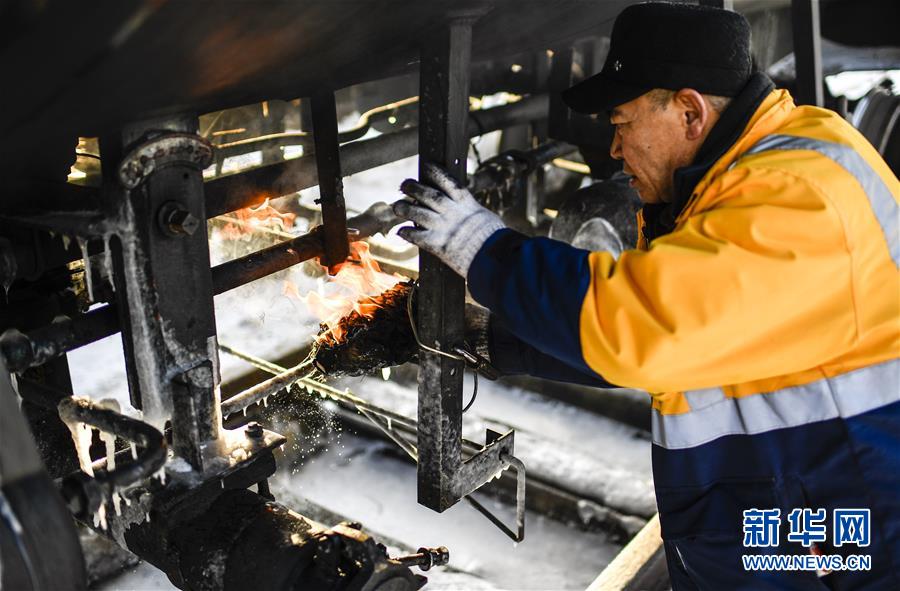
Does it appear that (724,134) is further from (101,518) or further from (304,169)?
(101,518)

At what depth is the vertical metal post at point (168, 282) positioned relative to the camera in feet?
4.82

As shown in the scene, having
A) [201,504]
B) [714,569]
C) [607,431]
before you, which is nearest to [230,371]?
[607,431]

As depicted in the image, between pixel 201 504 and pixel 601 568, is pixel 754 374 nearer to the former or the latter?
pixel 201 504

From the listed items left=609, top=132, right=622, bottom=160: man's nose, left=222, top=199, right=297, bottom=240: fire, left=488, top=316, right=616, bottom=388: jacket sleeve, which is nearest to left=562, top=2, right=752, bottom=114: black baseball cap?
left=609, top=132, right=622, bottom=160: man's nose

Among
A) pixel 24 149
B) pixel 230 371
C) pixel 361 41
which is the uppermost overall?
pixel 361 41

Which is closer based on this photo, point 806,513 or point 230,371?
point 806,513

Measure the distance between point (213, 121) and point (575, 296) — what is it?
297 centimetres

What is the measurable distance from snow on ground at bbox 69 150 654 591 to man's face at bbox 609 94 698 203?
1.73 meters

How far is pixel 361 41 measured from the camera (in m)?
1.62

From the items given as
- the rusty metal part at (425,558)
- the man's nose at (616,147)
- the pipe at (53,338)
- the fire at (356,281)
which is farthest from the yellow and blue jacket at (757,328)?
the fire at (356,281)

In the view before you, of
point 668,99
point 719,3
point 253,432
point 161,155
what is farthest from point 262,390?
point 719,3

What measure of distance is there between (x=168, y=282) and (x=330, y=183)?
30.3 inches

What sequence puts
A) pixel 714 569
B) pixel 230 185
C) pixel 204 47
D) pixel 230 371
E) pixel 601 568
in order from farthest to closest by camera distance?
pixel 230 371 < pixel 601 568 < pixel 230 185 < pixel 714 569 < pixel 204 47

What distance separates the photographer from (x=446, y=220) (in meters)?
1.59
